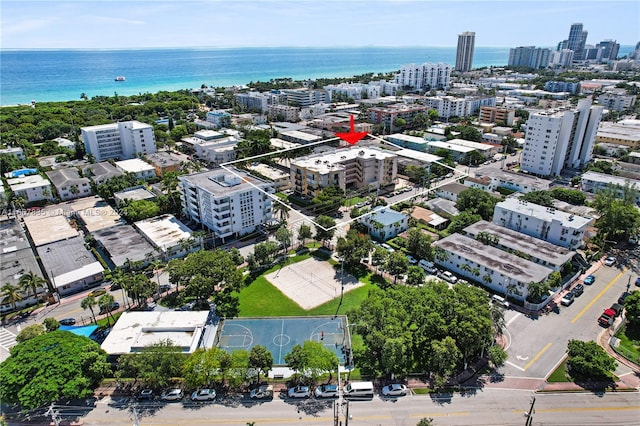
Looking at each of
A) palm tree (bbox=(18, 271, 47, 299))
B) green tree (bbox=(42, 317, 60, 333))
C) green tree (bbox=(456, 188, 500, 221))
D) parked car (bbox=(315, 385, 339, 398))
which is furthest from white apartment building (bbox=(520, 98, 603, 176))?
palm tree (bbox=(18, 271, 47, 299))

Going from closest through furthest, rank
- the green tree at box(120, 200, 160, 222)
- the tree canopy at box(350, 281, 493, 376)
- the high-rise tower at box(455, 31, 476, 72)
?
the tree canopy at box(350, 281, 493, 376)
the green tree at box(120, 200, 160, 222)
the high-rise tower at box(455, 31, 476, 72)

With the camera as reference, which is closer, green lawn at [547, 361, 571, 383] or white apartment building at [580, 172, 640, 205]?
green lawn at [547, 361, 571, 383]

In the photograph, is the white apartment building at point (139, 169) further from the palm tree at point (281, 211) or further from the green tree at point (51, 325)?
the green tree at point (51, 325)

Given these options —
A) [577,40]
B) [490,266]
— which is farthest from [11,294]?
[577,40]

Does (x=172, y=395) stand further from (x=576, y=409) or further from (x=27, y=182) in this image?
(x=27, y=182)

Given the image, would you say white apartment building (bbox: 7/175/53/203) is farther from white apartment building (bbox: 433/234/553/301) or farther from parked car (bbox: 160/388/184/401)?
white apartment building (bbox: 433/234/553/301)

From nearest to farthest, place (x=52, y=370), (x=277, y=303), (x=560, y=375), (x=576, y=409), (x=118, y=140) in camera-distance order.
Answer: (x=52, y=370)
(x=576, y=409)
(x=560, y=375)
(x=277, y=303)
(x=118, y=140)

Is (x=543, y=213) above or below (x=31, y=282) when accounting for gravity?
above
